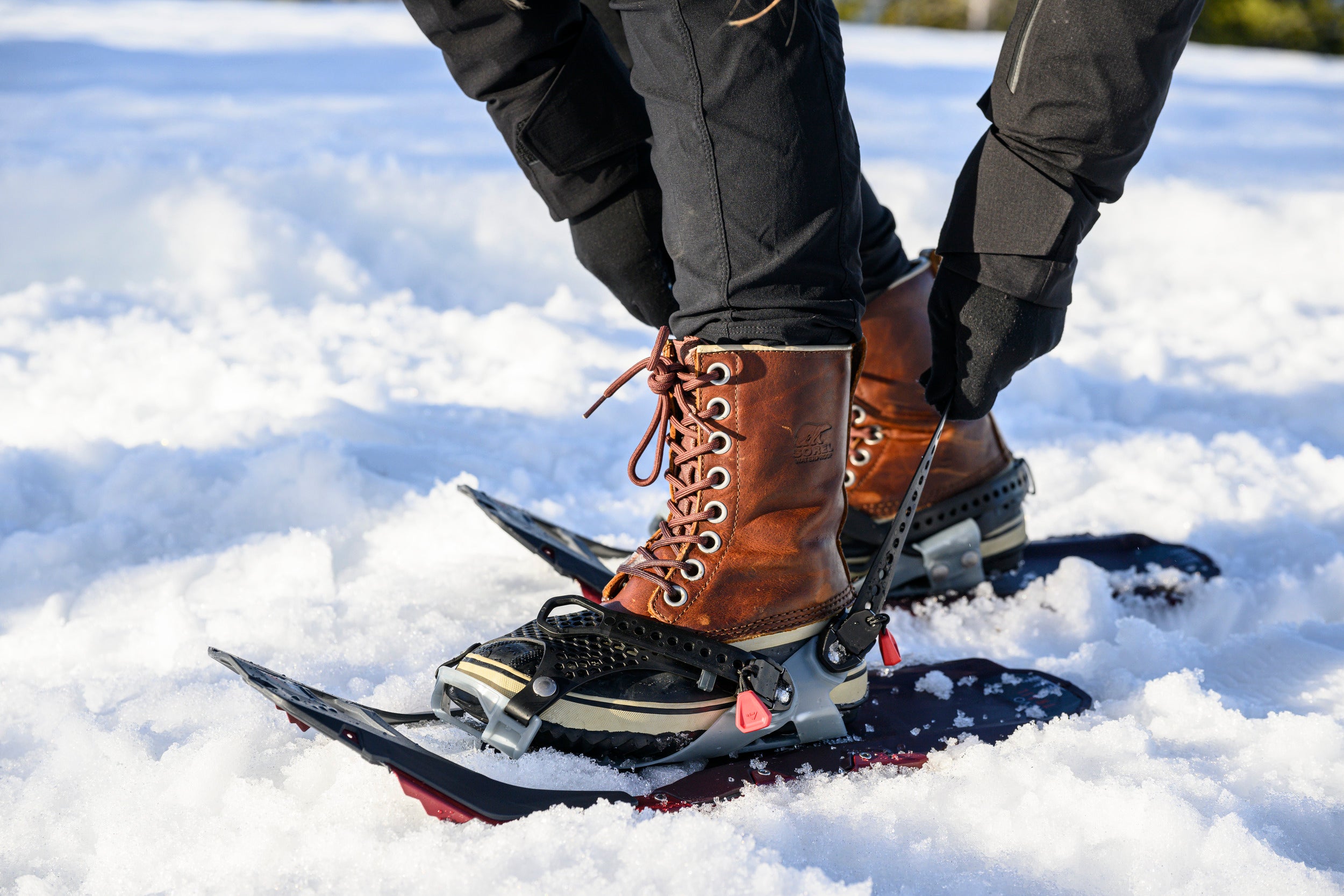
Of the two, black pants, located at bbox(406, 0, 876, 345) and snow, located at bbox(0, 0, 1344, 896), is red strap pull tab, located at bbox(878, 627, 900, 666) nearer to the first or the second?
snow, located at bbox(0, 0, 1344, 896)

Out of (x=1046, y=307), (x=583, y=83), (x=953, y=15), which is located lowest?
(x=953, y=15)

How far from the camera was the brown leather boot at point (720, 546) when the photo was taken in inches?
43.6

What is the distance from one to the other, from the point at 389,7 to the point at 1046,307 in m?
10.3

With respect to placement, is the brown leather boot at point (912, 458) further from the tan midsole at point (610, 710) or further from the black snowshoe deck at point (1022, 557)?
the tan midsole at point (610, 710)

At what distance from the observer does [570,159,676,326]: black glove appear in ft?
4.88

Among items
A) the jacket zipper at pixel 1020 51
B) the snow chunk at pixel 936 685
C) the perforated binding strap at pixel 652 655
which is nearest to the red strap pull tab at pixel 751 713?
the perforated binding strap at pixel 652 655

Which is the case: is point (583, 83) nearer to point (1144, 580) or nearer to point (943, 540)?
point (943, 540)

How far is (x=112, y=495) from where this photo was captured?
175cm

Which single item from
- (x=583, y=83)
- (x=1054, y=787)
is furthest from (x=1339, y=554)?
(x=583, y=83)

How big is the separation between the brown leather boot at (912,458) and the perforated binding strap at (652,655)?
1.75ft

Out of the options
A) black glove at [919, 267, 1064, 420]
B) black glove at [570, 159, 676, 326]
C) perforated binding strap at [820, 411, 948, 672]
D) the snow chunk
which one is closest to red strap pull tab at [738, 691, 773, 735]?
perforated binding strap at [820, 411, 948, 672]

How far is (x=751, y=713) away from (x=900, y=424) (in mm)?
685

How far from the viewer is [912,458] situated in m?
1.62

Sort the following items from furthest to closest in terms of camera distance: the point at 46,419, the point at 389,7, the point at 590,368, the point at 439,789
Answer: the point at 389,7 < the point at 590,368 < the point at 46,419 < the point at 439,789
